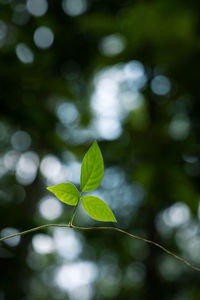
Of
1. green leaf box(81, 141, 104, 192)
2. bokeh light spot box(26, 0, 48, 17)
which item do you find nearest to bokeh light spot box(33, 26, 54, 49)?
bokeh light spot box(26, 0, 48, 17)

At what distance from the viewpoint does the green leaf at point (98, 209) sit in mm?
276

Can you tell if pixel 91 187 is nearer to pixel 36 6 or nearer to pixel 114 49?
pixel 114 49

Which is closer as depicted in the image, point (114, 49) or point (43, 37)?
point (43, 37)

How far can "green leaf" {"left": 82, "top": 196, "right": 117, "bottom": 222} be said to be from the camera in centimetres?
28

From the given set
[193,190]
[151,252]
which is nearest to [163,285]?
[151,252]

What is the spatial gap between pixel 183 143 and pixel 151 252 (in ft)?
5.51

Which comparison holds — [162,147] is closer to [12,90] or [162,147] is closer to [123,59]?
[123,59]

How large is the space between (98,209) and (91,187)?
0.03 meters

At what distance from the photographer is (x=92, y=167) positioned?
0.29 m

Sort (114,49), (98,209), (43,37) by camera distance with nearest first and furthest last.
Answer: (98,209)
(43,37)
(114,49)

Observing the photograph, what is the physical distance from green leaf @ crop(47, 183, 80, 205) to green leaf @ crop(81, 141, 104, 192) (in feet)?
0.05

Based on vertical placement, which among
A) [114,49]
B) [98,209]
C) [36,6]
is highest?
[36,6]

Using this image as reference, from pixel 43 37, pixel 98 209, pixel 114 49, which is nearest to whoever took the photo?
pixel 98 209

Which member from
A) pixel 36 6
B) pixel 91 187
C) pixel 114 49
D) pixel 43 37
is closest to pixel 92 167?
pixel 91 187
